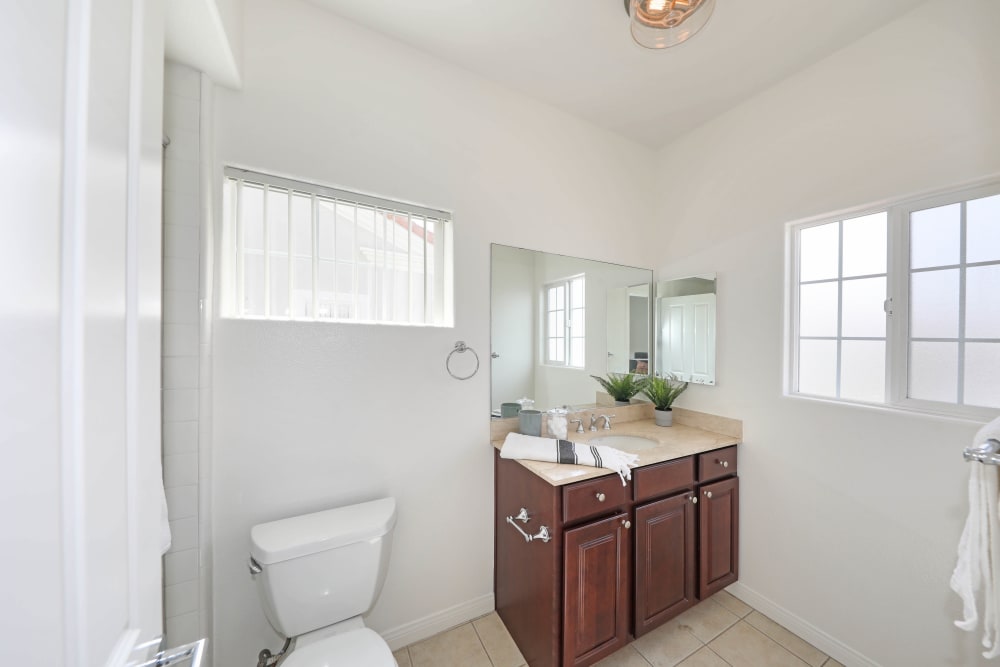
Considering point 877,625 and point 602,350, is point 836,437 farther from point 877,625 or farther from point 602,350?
point 602,350

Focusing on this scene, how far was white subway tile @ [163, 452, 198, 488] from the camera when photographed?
3.77 feet

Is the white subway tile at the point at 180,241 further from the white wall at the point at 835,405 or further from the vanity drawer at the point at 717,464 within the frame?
the white wall at the point at 835,405

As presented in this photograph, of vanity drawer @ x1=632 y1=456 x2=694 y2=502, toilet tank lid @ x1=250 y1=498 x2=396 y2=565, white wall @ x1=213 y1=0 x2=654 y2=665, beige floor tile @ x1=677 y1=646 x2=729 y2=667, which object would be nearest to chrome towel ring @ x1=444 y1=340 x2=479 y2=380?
white wall @ x1=213 y1=0 x2=654 y2=665

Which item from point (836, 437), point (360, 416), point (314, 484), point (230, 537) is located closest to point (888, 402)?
point (836, 437)

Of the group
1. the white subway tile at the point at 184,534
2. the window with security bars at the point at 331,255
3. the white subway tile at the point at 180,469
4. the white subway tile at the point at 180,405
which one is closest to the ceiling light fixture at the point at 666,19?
the window with security bars at the point at 331,255

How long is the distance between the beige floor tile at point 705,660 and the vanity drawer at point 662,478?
0.71 m

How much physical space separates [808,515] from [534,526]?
1353mm

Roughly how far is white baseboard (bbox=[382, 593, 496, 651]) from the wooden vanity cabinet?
0.28 feet

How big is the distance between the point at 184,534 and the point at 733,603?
2.56 meters

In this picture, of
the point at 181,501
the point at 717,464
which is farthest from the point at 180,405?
the point at 717,464

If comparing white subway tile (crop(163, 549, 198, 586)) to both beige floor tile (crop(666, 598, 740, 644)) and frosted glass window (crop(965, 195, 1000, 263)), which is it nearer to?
beige floor tile (crop(666, 598, 740, 644))

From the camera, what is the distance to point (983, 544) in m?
0.92

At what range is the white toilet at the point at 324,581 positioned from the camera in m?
1.10

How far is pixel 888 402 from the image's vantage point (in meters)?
1.48
